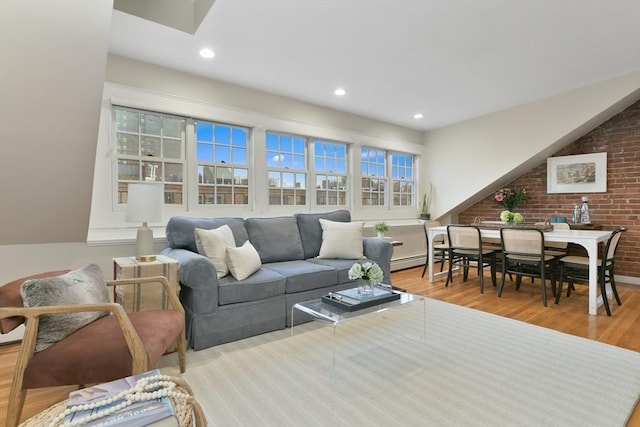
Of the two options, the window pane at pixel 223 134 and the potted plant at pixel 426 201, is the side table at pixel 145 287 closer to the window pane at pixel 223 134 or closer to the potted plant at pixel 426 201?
the window pane at pixel 223 134

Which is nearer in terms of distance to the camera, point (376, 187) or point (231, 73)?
point (231, 73)

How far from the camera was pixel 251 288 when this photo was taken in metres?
2.59

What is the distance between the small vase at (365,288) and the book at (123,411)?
5.16ft

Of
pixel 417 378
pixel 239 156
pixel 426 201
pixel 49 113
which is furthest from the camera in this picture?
pixel 426 201

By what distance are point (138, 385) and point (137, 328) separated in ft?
2.10

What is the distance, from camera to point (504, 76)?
3621 mm

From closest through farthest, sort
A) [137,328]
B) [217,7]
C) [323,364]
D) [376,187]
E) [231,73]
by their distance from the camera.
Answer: [137,328] < [323,364] < [217,7] < [231,73] < [376,187]

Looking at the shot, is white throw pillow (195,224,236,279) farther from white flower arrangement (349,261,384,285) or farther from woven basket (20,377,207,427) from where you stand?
woven basket (20,377,207,427)

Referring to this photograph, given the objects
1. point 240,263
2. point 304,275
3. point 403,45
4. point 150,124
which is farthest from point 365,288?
point 150,124

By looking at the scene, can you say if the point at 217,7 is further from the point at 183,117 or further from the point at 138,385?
the point at 138,385

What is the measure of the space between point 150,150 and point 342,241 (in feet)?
7.50

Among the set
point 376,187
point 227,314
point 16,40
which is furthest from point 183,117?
point 376,187

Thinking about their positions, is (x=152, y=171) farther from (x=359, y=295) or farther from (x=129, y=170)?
(x=359, y=295)

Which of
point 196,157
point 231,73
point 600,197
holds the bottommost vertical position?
point 600,197
